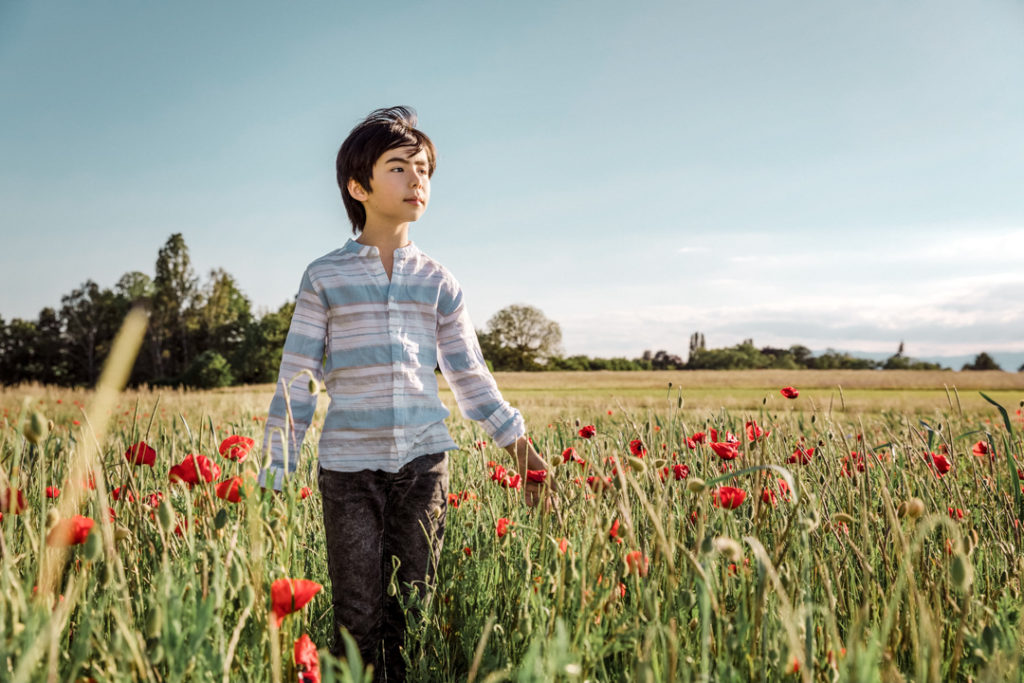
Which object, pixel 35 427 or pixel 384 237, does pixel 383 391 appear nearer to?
pixel 384 237

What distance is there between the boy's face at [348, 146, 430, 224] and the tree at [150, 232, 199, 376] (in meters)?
45.3

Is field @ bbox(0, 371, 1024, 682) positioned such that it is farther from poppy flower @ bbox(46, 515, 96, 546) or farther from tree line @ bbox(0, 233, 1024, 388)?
tree line @ bbox(0, 233, 1024, 388)

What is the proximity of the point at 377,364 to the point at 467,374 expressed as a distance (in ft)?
1.10

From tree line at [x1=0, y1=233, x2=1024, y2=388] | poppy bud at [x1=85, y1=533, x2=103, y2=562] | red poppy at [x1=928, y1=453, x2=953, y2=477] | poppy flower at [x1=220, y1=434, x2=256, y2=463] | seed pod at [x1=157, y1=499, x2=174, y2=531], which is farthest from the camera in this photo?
tree line at [x1=0, y1=233, x2=1024, y2=388]

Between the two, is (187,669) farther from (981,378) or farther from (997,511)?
(981,378)

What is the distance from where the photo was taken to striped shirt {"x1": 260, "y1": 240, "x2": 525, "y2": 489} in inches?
76.1

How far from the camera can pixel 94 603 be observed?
1470 mm

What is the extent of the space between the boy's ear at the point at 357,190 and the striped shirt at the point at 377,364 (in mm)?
163

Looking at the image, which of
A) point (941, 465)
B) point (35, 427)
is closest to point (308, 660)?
point (35, 427)

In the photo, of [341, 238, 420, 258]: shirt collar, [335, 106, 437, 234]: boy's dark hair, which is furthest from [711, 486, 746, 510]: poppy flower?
[335, 106, 437, 234]: boy's dark hair

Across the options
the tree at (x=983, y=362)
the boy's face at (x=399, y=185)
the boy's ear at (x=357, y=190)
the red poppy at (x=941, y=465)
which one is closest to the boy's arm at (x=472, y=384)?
the boy's face at (x=399, y=185)

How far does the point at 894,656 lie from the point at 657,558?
1.94ft

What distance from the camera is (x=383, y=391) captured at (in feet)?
6.44

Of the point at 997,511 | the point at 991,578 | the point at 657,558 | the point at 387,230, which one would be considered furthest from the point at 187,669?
the point at 997,511
